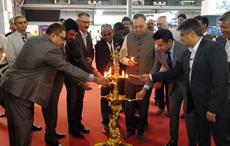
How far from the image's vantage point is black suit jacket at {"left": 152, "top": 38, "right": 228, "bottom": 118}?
234 cm

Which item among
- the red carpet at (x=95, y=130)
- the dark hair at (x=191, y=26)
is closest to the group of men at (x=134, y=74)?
the dark hair at (x=191, y=26)

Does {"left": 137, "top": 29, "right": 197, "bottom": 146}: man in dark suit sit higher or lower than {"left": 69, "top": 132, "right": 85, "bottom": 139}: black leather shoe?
higher

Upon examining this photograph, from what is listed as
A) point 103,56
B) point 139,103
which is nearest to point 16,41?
point 103,56

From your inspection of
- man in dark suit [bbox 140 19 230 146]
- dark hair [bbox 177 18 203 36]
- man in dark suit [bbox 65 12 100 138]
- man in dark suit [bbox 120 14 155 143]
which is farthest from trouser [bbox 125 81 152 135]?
dark hair [bbox 177 18 203 36]

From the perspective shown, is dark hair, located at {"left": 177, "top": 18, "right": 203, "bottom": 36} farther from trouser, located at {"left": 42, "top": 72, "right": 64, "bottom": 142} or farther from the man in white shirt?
the man in white shirt

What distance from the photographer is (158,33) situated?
313cm

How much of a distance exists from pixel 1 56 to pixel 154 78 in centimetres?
248

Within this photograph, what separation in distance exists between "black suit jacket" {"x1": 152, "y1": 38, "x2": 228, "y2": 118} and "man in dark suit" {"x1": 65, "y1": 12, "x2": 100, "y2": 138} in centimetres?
136

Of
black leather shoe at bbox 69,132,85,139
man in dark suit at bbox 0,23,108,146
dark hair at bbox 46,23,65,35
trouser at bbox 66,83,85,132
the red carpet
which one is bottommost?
the red carpet

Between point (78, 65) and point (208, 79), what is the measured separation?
5.79ft

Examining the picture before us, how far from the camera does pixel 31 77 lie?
2.75m

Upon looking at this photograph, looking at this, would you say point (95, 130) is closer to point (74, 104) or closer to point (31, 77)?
point (74, 104)

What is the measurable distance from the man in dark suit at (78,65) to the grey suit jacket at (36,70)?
2.54 feet

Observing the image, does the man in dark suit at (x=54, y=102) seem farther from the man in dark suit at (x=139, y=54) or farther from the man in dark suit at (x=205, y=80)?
the man in dark suit at (x=205, y=80)
